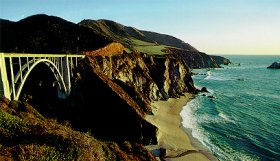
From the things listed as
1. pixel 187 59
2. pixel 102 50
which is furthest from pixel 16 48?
pixel 187 59

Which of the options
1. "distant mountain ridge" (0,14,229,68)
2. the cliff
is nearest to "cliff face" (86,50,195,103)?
the cliff

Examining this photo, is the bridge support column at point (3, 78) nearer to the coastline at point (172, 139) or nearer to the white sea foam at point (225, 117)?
the coastline at point (172, 139)

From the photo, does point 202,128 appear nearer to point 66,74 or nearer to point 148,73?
point 66,74

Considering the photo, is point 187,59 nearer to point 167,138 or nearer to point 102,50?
point 102,50

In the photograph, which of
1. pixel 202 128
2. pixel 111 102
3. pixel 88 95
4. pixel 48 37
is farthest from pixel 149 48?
pixel 111 102

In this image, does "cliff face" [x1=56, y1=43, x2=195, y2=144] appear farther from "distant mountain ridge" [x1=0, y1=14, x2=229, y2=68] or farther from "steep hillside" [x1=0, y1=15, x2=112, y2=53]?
"steep hillside" [x1=0, y1=15, x2=112, y2=53]

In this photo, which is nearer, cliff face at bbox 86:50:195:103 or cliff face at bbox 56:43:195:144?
cliff face at bbox 56:43:195:144
